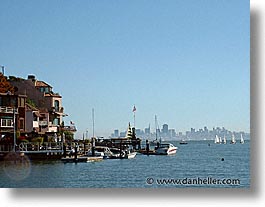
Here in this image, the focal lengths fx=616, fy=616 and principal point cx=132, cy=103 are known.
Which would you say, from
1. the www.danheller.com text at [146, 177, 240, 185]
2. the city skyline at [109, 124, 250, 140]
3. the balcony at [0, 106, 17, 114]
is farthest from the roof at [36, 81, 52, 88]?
the www.danheller.com text at [146, 177, 240, 185]

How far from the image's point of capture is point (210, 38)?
5762 mm

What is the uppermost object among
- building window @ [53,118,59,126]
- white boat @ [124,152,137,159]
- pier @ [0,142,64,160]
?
building window @ [53,118,59,126]

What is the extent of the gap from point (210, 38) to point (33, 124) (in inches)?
86.8

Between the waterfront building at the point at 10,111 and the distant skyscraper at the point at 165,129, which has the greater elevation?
the waterfront building at the point at 10,111

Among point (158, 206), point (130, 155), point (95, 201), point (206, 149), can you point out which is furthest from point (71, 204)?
point (130, 155)

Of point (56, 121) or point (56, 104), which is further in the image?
point (56, 121)

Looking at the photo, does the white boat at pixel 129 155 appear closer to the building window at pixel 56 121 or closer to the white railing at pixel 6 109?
the white railing at pixel 6 109

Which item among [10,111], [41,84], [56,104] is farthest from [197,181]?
[10,111]

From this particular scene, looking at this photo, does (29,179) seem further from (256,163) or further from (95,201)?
(256,163)

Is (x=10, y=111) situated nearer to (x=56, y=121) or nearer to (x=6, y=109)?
(x=6, y=109)

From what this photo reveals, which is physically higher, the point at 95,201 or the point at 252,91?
the point at 252,91

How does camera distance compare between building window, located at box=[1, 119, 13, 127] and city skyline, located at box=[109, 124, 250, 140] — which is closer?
city skyline, located at box=[109, 124, 250, 140]

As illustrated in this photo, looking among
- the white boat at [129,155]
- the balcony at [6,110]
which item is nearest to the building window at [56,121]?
the balcony at [6,110]

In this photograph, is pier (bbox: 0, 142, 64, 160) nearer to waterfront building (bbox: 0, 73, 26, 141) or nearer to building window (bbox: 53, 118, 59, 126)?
waterfront building (bbox: 0, 73, 26, 141)
